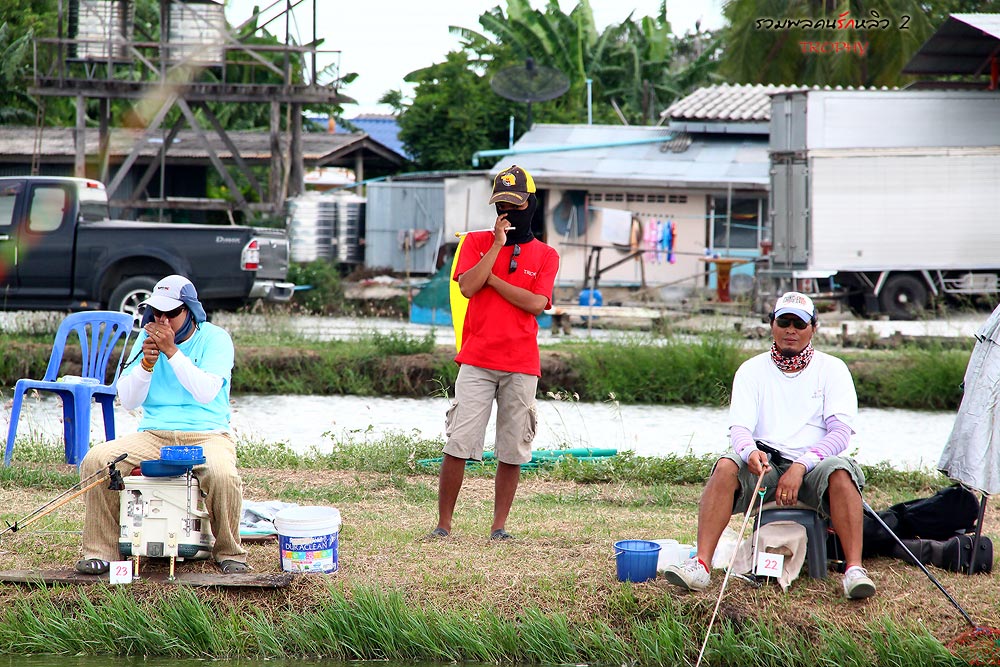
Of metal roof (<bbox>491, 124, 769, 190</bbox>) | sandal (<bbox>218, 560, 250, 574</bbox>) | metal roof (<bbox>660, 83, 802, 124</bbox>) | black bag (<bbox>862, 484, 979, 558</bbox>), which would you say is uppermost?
metal roof (<bbox>660, 83, 802, 124</bbox>)

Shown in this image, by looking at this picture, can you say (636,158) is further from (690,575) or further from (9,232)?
(690,575)

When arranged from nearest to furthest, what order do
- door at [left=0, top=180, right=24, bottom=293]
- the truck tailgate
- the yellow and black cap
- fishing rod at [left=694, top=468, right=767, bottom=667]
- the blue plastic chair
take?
1. fishing rod at [left=694, top=468, right=767, bottom=667]
2. the yellow and black cap
3. the blue plastic chair
4. door at [left=0, top=180, right=24, bottom=293]
5. the truck tailgate

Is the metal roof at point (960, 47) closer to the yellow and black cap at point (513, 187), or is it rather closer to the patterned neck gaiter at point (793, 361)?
the yellow and black cap at point (513, 187)

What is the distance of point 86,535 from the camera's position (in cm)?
531

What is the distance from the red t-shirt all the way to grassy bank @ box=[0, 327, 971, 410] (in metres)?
7.03

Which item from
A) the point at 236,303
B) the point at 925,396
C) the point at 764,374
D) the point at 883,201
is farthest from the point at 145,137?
the point at 764,374

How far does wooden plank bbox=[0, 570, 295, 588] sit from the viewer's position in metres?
5.23

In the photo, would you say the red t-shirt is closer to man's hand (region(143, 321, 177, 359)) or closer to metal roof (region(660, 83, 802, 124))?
man's hand (region(143, 321, 177, 359))

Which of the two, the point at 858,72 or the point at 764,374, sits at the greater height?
the point at 858,72

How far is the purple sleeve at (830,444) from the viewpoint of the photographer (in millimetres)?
5168

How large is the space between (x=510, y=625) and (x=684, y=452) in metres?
5.33

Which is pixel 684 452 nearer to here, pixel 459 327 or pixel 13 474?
pixel 459 327

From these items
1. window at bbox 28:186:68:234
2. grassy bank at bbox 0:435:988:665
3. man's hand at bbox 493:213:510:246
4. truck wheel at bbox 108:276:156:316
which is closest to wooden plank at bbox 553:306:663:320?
truck wheel at bbox 108:276:156:316

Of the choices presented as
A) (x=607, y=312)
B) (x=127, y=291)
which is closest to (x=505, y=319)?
(x=127, y=291)
